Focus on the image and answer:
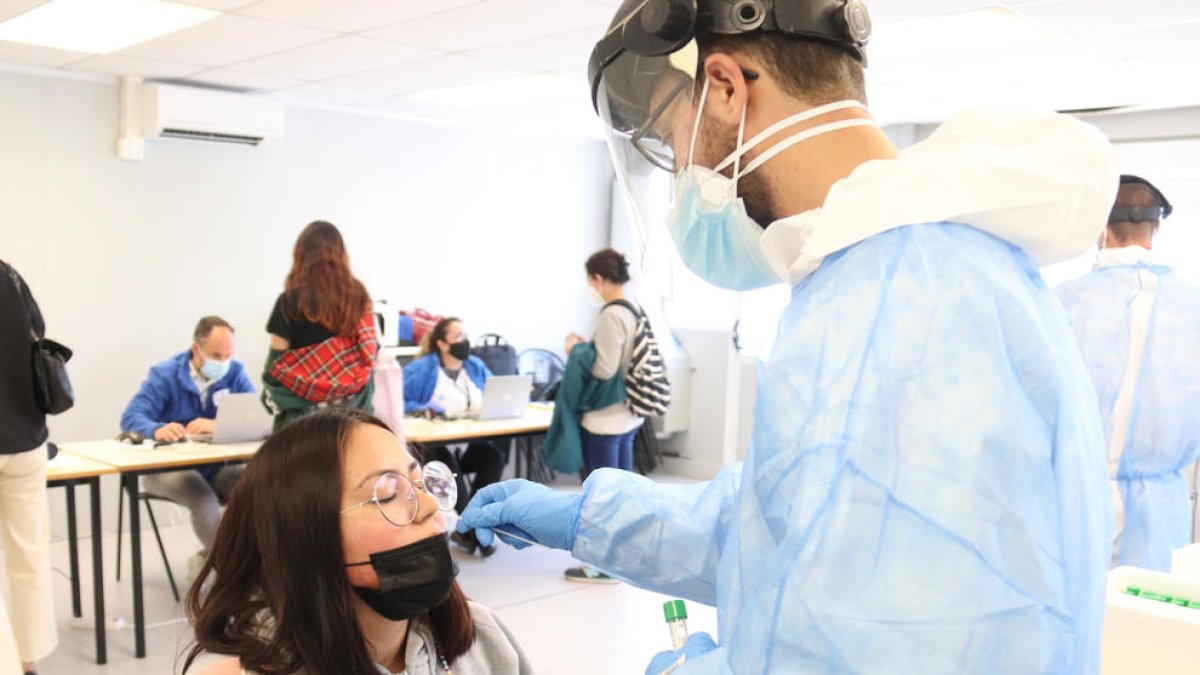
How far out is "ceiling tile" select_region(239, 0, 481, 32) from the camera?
12.7ft

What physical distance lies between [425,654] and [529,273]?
6.07 metres

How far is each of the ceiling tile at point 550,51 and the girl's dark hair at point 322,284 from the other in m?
1.19

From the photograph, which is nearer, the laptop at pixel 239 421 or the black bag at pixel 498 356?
the laptop at pixel 239 421

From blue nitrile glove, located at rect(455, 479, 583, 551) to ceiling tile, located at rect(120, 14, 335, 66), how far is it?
333cm

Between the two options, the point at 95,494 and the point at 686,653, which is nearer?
the point at 686,653

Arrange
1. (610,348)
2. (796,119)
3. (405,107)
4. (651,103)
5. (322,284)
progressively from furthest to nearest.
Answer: (405,107) → (610,348) → (322,284) → (651,103) → (796,119)

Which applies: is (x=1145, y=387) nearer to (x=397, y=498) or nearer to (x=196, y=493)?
(x=397, y=498)

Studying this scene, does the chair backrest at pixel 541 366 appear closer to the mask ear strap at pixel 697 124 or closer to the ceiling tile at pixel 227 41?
the ceiling tile at pixel 227 41

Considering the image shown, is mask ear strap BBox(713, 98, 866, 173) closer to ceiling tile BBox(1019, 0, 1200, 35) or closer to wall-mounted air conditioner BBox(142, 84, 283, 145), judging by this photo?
ceiling tile BBox(1019, 0, 1200, 35)

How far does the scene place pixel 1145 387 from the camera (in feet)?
9.30

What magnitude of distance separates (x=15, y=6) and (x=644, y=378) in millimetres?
2912

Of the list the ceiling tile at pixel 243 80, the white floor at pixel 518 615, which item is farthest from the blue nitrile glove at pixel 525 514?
the ceiling tile at pixel 243 80

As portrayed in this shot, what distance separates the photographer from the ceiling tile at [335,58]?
4.67m

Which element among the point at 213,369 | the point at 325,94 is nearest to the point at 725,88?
the point at 213,369
